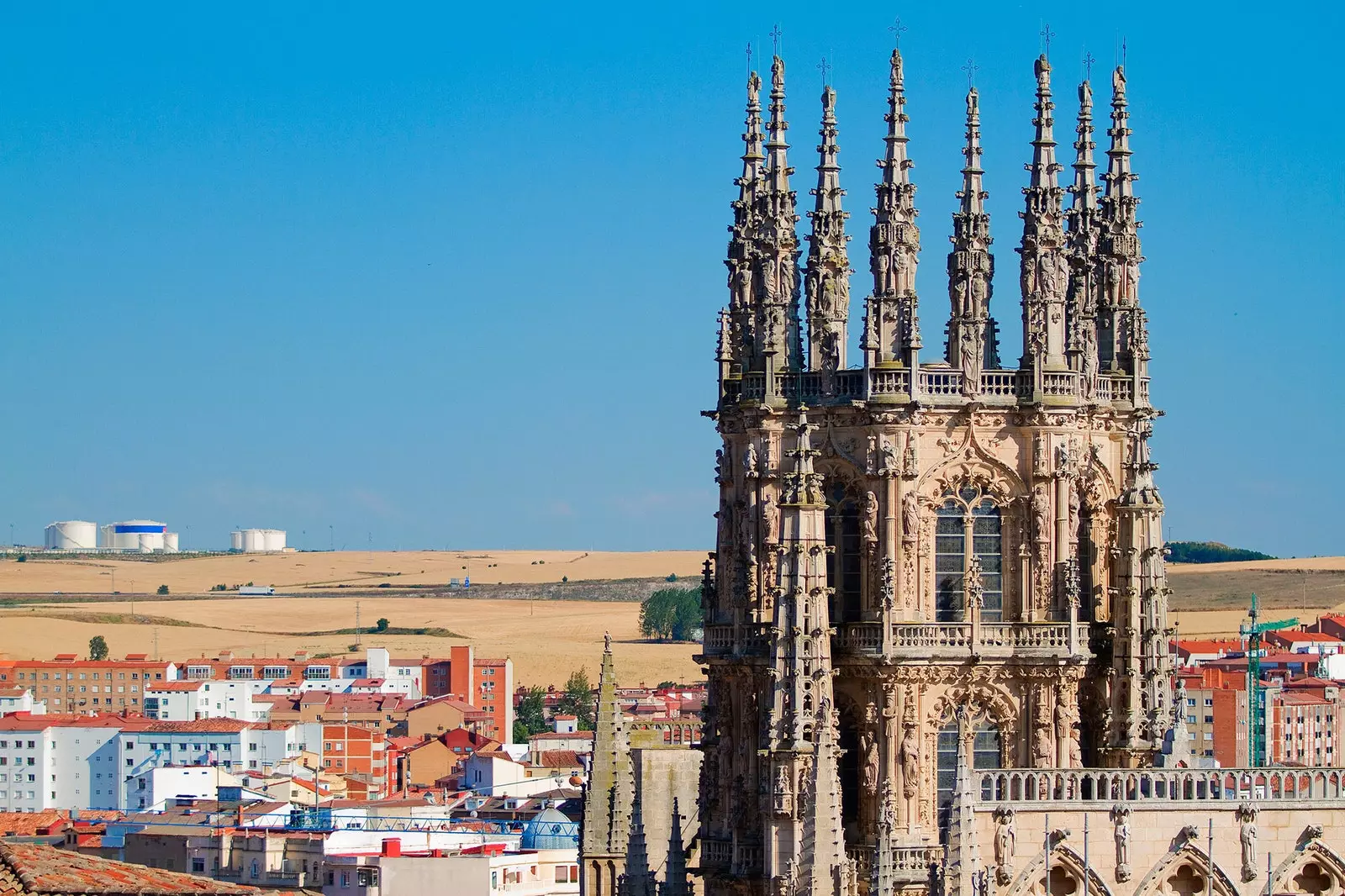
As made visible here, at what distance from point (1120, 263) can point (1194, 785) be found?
1773 cm

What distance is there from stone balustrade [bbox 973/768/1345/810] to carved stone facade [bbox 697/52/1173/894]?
6.90 meters

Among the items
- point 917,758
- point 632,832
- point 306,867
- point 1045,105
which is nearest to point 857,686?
point 917,758

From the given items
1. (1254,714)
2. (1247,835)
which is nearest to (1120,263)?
(1247,835)

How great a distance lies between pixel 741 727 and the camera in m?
74.6

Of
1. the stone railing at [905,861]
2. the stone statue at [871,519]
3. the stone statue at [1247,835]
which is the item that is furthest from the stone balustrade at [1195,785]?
the stone statue at [871,519]

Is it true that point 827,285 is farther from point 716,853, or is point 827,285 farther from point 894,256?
point 716,853

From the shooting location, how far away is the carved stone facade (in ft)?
236

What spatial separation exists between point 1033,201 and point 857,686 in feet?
38.7

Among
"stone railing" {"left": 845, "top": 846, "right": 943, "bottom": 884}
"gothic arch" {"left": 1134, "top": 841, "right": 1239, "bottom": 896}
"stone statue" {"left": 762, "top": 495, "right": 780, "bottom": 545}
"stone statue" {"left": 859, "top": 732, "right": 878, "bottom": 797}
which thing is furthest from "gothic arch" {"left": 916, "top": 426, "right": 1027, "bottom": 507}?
"gothic arch" {"left": 1134, "top": 841, "right": 1239, "bottom": 896}

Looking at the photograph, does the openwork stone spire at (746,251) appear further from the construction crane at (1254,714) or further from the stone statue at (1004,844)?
the construction crane at (1254,714)

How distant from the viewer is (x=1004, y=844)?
61656 millimetres

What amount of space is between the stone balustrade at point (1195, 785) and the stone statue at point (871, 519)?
9743 millimetres

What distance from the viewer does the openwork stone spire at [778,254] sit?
74.9m

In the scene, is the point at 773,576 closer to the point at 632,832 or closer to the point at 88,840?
the point at 632,832
